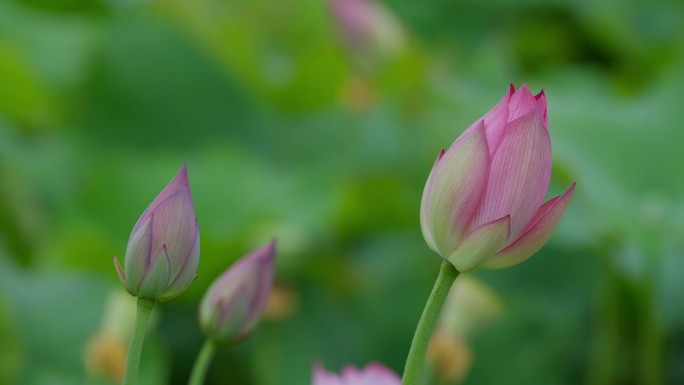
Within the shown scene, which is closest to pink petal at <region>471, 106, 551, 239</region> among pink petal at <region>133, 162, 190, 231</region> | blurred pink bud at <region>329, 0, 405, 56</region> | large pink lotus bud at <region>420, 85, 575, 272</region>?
large pink lotus bud at <region>420, 85, 575, 272</region>

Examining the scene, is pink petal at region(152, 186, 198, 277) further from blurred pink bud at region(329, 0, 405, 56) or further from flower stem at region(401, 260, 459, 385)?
blurred pink bud at region(329, 0, 405, 56)

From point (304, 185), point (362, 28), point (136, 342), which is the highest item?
point (362, 28)

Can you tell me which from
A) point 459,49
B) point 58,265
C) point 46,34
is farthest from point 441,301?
point 459,49

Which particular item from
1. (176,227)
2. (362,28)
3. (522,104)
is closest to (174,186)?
(176,227)

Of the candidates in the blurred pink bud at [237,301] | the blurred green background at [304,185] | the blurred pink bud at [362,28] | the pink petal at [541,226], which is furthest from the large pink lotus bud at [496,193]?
the blurred pink bud at [362,28]

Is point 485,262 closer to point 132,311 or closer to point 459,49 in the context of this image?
point 132,311

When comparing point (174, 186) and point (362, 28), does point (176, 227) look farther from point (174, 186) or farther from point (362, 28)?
point (362, 28)

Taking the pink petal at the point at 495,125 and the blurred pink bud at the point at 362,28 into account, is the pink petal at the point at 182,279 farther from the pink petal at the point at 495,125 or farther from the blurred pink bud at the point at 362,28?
the blurred pink bud at the point at 362,28
